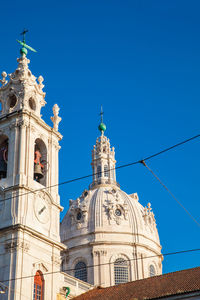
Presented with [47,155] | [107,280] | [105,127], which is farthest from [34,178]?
[105,127]

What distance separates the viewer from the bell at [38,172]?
121 feet

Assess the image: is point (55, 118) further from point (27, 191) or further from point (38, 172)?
point (27, 191)

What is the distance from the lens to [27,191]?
33969 mm

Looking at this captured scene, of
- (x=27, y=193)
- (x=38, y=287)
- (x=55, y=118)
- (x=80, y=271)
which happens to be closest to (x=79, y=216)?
(x=80, y=271)

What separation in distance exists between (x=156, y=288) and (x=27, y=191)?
10.1 metres

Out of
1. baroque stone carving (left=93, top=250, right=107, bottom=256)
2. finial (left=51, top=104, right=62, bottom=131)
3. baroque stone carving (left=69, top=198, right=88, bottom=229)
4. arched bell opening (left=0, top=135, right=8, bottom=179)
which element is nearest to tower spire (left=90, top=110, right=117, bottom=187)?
baroque stone carving (left=69, top=198, right=88, bottom=229)

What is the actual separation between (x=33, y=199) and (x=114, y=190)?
24.8 m

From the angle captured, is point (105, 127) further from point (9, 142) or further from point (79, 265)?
point (9, 142)

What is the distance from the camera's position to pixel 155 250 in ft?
185

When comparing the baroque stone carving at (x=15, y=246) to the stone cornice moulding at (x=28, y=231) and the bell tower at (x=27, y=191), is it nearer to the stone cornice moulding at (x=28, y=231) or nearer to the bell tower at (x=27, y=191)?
the bell tower at (x=27, y=191)

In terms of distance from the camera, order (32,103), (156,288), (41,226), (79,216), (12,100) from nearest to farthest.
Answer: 1. (156,288)
2. (41,226)
3. (32,103)
4. (12,100)
5. (79,216)

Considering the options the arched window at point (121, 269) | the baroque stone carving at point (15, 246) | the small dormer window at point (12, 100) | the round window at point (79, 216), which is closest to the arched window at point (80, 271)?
the arched window at point (121, 269)

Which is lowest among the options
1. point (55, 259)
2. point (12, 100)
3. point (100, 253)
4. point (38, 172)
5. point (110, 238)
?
point (55, 259)

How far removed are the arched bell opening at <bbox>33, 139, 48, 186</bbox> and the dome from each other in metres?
13.9
